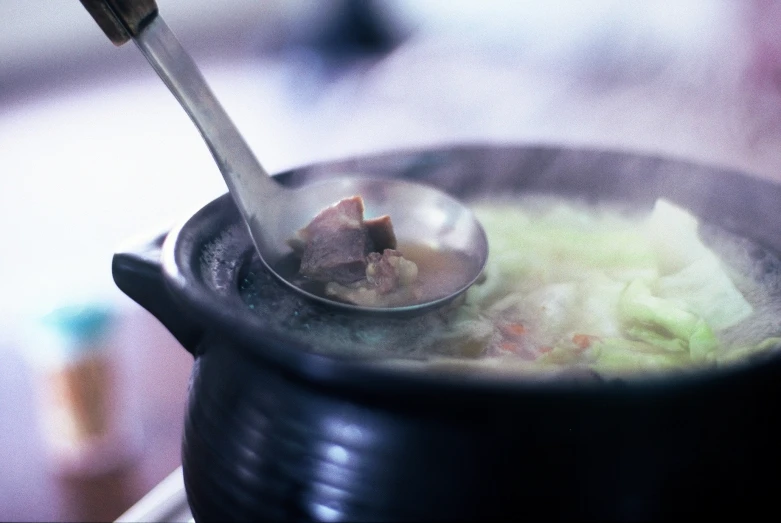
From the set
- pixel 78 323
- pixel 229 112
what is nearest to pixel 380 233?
pixel 78 323

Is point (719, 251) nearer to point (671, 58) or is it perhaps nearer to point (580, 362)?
point (580, 362)

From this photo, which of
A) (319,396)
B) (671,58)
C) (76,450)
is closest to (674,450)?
(319,396)

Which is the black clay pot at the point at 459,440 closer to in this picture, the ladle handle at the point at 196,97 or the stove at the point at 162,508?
the ladle handle at the point at 196,97

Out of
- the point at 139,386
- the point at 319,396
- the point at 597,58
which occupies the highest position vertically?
the point at 319,396

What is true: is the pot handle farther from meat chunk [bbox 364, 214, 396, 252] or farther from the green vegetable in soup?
the green vegetable in soup

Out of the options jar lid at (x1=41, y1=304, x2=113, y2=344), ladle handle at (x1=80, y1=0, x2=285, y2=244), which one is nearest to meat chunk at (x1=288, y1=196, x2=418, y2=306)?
ladle handle at (x1=80, y1=0, x2=285, y2=244)

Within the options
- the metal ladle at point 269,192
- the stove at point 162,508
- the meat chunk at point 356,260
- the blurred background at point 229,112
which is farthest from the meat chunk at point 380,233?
the stove at point 162,508

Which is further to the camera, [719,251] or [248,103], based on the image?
[248,103]
